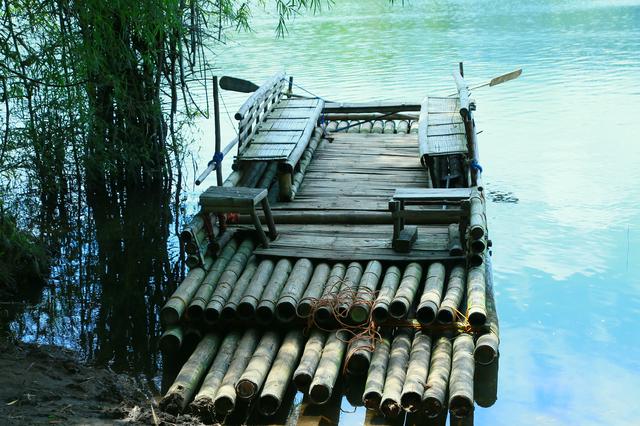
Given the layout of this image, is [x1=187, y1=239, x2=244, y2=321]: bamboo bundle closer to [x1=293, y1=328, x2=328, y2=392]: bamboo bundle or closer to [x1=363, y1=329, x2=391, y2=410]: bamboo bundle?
[x1=293, y1=328, x2=328, y2=392]: bamboo bundle

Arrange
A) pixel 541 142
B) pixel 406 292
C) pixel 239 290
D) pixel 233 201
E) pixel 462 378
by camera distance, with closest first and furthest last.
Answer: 1. pixel 462 378
2. pixel 406 292
3. pixel 239 290
4. pixel 233 201
5. pixel 541 142

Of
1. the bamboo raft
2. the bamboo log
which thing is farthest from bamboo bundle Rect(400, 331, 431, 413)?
the bamboo log

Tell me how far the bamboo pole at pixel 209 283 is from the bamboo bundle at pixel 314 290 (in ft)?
2.35

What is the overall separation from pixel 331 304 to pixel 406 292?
1.83ft

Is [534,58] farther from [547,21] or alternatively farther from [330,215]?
[330,215]

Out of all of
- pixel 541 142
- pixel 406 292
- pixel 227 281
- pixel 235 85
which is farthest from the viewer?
pixel 541 142

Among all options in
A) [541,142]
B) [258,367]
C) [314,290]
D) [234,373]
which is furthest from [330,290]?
[541,142]

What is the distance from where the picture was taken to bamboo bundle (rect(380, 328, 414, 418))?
214 inches

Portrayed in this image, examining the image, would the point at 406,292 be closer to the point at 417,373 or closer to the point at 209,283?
the point at 417,373

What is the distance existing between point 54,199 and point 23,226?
3.61 ft

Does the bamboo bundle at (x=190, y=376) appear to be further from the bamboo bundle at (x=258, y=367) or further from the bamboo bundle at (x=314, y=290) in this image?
the bamboo bundle at (x=314, y=290)

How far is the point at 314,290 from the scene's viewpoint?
649 centimetres

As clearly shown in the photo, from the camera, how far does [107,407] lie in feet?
17.5

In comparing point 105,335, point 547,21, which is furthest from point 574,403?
point 547,21
